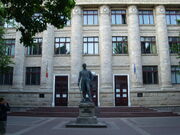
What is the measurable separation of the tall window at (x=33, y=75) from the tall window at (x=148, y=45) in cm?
1429

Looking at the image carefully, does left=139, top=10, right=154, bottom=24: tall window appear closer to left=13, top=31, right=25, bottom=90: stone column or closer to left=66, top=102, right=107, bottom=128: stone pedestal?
Answer: left=13, top=31, right=25, bottom=90: stone column

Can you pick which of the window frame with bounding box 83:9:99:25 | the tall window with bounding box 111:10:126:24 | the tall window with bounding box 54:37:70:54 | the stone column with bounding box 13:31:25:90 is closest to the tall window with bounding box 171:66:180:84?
the tall window with bounding box 111:10:126:24

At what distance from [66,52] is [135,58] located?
30.1ft

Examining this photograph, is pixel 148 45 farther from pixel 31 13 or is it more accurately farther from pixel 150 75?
pixel 31 13

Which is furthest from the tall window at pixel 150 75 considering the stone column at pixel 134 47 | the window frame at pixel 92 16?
the window frame at pixel 92 16

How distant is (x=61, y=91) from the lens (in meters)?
22.0

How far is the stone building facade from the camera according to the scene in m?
21.5

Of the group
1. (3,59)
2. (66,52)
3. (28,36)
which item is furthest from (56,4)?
(66,52)

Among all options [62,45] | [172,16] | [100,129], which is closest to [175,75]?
[172,16]

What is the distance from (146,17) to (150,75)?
817 cm

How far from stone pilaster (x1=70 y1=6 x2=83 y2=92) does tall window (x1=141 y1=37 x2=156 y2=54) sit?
330 inches

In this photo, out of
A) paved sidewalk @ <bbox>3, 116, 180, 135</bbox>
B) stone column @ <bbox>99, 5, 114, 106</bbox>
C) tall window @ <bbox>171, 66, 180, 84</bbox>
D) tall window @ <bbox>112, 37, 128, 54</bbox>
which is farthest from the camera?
tall window @ <bbox>112, 37, 128, 54</bbox>

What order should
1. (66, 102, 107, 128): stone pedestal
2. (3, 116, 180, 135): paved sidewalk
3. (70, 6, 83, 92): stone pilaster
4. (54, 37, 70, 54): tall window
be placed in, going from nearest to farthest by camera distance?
(3, 116, 180, 135): paved sidewalk < (66, 102, 107, 128): stone pedestal < (70, 6, 83, 92): stone pilaster < (54, 37, 70, 54): tall window

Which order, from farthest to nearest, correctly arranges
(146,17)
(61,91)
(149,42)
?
(146,17) → (149,42) → (61,91)
